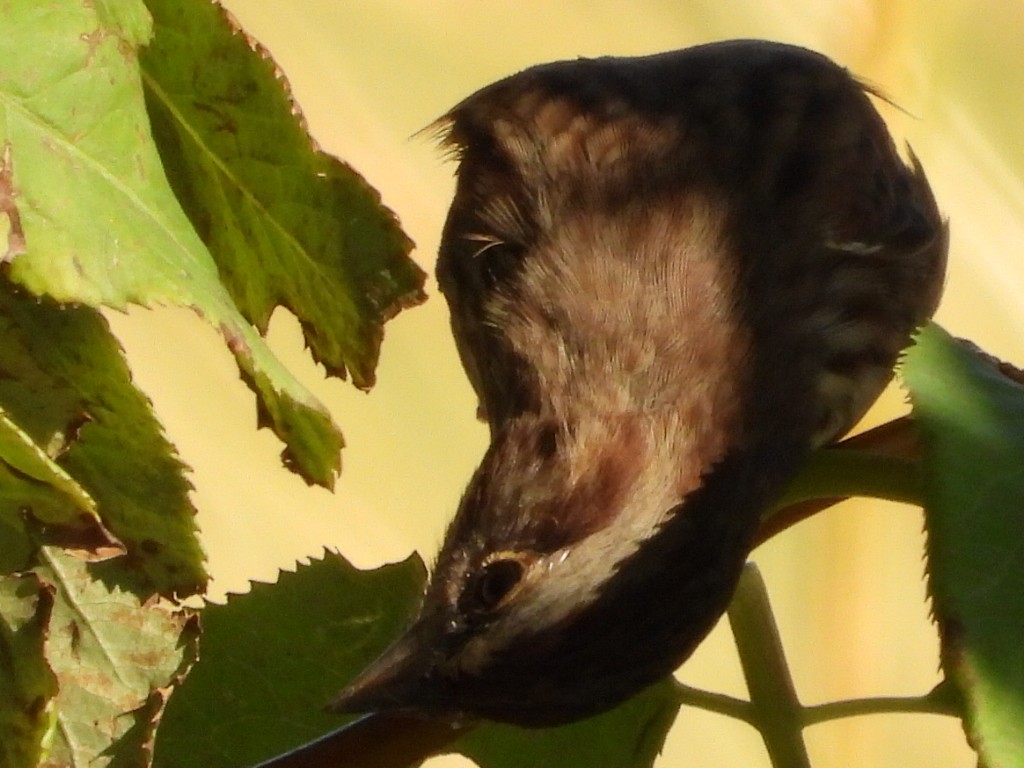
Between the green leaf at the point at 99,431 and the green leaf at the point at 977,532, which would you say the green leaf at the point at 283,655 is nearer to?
the green leaf at the point at 99,431

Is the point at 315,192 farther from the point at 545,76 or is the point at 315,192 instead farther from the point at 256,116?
the point at 545,76

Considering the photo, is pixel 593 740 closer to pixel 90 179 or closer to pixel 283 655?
pixel 283 655

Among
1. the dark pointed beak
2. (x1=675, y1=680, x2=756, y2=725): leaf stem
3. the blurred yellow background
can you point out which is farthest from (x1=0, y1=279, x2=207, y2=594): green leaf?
the blurred yellow background

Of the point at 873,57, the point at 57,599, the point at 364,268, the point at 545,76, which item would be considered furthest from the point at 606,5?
the point at 57,599

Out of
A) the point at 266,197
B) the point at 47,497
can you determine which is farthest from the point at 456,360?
the point at 47,497

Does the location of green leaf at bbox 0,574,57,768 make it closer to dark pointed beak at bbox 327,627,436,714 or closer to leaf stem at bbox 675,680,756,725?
dark pointed beak at bbox 327,627,436,714
